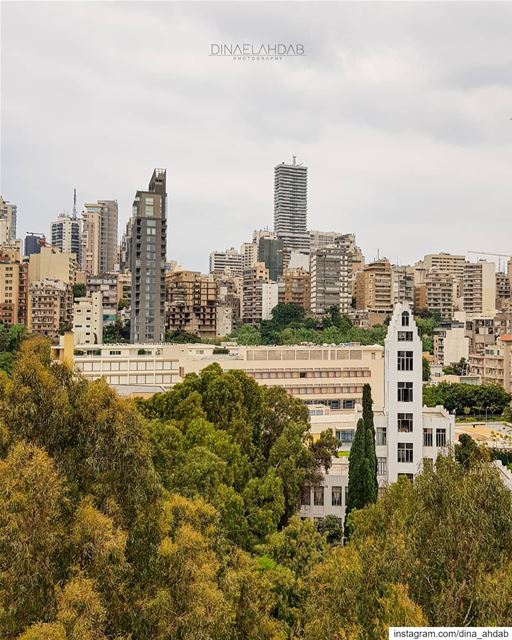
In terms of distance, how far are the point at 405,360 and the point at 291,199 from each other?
118 meters

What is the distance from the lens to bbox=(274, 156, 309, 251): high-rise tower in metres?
132

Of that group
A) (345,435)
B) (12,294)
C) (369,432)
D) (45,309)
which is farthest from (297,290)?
(369,432)

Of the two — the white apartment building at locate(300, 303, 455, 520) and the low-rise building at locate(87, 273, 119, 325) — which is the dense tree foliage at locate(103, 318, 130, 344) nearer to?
the low-rise building at locate(87, 273, 119, 325)

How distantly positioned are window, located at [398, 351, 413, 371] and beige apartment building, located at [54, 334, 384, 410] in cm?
1811

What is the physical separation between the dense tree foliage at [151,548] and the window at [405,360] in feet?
28.8

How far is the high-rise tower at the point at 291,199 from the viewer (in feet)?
433

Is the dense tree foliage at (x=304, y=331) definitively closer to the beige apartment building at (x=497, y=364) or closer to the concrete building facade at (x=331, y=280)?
the concrete building facade at (x=331, y=280)

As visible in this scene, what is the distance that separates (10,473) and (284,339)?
50916mm

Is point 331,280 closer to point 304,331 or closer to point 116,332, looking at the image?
point 304,331

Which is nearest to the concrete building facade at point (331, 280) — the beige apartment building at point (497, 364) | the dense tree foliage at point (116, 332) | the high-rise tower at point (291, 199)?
the dense tree foliage at point (116, 332)

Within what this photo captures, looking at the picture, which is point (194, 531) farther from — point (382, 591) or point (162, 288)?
point (162, 288)

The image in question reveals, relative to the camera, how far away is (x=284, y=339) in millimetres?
56844

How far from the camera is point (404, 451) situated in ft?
57.6

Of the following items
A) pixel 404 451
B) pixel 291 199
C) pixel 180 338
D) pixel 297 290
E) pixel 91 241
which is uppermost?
pixel 291 199
